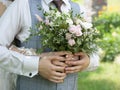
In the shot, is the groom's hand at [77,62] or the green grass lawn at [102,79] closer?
the groom's hand at [77,62]

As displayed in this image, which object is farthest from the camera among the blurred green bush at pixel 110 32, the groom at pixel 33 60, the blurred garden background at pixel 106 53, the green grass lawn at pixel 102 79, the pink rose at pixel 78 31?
the blurred green bush at pixel 110 32

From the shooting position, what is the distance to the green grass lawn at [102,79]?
23.9ft

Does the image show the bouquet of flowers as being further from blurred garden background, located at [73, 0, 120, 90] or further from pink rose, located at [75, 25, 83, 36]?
blurred garden background, located at [73, 0, 120, 90]

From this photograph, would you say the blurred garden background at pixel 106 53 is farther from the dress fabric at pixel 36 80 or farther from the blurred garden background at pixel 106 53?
the dress fabric at pixel 36 80

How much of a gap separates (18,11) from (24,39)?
0.19 metres

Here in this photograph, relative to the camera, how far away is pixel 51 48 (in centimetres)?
292

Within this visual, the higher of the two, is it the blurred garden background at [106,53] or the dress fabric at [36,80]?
the dress fabric at [36,80]

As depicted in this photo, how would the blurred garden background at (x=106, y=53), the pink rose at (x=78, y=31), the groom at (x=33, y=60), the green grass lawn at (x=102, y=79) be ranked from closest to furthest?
the pink rose at (x=78, y=31)
the groom at (x=33, y=60)
the green grass lawn at (x=102, y=79)
the blurred garden background at (x=106, y=53)

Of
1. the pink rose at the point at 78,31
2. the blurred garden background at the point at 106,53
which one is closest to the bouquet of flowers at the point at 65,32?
the pink rose at the point at 78,31

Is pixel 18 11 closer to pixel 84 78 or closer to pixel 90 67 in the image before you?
pixel 90 67

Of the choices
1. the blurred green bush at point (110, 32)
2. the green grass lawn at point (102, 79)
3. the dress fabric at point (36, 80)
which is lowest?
the green grass lawn at point (102, 79)

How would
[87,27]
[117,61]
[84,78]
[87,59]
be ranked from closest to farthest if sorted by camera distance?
[87,27] < [87,59] < [84,78] < [117,61]

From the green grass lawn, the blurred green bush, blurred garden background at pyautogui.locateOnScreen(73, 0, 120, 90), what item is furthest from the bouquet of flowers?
the blurred green bush

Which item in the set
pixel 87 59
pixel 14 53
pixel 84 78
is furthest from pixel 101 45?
pixel 84 78
